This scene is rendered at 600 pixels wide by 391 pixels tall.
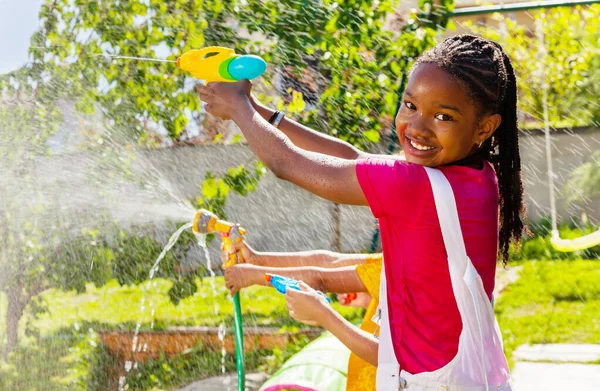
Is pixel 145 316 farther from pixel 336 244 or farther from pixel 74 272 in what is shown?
pixel 336 244

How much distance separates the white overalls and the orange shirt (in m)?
0.58

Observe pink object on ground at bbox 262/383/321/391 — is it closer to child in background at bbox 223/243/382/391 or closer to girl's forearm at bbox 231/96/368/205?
child in background at bbox 223/243/382/391

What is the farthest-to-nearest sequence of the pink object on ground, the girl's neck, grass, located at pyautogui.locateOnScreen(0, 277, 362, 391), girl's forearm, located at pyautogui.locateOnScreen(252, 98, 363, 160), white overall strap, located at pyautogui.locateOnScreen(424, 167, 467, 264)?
grass, located at pyautogui.locateOnScreen(0, 277, 362, 391)
the pink object on ground
girl's forearm, located at pyautogui.locateOnScreen(252, 98, 363, 160)
the girl's neck
white overall strap, located at pyautogui.locateOnScreen(424, 167, 467, 264)

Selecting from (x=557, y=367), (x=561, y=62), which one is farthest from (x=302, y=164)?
(x=561, y=62)

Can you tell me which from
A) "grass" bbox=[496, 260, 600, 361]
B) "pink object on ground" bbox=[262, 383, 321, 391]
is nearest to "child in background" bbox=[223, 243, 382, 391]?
"pink object on ground" bbox=[262, 383, 321, 391]

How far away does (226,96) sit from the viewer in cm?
186

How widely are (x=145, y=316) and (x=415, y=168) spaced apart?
3561 mm

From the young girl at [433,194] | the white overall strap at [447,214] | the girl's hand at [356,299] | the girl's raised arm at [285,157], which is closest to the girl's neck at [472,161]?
the young girl at [433,194]

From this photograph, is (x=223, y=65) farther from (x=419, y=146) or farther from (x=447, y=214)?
(x=447, y=214)

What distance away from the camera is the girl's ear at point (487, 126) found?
5.83 feet

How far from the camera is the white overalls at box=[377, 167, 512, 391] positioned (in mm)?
1686

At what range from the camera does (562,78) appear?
512 cm

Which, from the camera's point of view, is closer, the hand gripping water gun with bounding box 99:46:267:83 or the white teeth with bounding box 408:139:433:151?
the white teeth with bounding box 408:139:433:151

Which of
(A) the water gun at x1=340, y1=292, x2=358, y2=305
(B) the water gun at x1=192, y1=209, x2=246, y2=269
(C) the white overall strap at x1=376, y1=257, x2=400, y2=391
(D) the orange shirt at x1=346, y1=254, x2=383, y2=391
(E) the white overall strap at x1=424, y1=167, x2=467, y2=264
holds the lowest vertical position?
(A) the water gun at x1=340, y1=292, x2=358, y2=305
